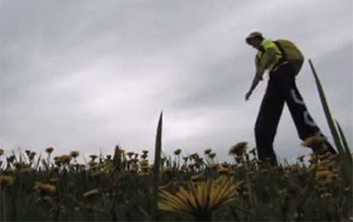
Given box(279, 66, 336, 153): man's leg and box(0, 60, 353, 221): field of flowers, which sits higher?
box(279, 66, 336, 153): man's leg

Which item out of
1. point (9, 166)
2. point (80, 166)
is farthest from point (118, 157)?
point (9, 166)

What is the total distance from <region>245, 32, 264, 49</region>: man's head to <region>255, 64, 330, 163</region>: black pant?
0.40 metres

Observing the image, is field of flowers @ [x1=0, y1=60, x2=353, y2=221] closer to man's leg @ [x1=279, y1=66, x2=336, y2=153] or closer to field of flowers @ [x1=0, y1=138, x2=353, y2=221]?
field of flowers @ [x1=0, y1=138, x2=353, y2=221]

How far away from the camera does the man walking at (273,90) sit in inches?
351

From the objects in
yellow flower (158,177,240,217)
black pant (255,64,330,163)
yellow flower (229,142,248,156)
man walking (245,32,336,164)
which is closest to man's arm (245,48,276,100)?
man walking (245,32,336,164)

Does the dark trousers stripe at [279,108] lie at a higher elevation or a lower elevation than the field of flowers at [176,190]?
higher

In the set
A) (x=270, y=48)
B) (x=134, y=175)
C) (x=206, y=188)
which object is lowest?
(x=206, y=188)

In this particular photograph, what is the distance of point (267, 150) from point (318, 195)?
5.30 metres

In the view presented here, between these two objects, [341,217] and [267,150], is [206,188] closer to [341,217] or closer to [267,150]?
[341,217]

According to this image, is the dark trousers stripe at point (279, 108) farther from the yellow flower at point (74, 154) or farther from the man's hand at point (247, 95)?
the yellow flower at point (74, 154)

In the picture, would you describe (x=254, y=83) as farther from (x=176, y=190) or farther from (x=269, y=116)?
(x=176, y=190)

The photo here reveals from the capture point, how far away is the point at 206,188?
1.30 m

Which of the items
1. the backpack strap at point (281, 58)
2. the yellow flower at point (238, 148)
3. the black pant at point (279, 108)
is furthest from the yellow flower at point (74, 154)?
the backpack strap at point (281, 58)

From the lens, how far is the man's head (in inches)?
364
